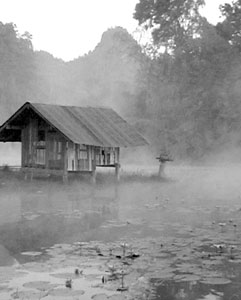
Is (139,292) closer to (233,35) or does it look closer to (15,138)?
(15,138)

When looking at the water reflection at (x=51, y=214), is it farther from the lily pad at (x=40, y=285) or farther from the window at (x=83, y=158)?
the lily pad at (x=40, y=285)

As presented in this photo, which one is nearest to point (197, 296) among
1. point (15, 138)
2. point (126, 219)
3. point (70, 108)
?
point (126, 219)

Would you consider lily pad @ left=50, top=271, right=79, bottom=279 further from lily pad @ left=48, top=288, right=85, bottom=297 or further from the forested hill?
the forested hill

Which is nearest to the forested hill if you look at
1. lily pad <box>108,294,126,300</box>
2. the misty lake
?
the misty lake

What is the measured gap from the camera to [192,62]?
4166 cm

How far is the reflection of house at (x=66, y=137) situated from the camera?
2441cm

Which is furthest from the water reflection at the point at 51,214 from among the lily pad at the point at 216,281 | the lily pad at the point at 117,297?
the lily pad at the point at 216,281

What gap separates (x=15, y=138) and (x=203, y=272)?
65.5 ft

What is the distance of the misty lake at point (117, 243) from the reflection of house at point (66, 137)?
1618mm

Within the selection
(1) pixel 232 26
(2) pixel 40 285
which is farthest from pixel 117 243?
(1) pixel 232 26

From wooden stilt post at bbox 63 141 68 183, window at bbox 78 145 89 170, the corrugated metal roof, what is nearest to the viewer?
the corrugated metal roof

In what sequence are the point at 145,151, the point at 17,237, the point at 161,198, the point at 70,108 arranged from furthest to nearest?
the point at 145,151, the point at 70,108, the point at 161,198, the point at 17,237

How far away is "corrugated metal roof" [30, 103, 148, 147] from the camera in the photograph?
24047 mm

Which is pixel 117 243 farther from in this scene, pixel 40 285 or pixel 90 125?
pixel 90 125
